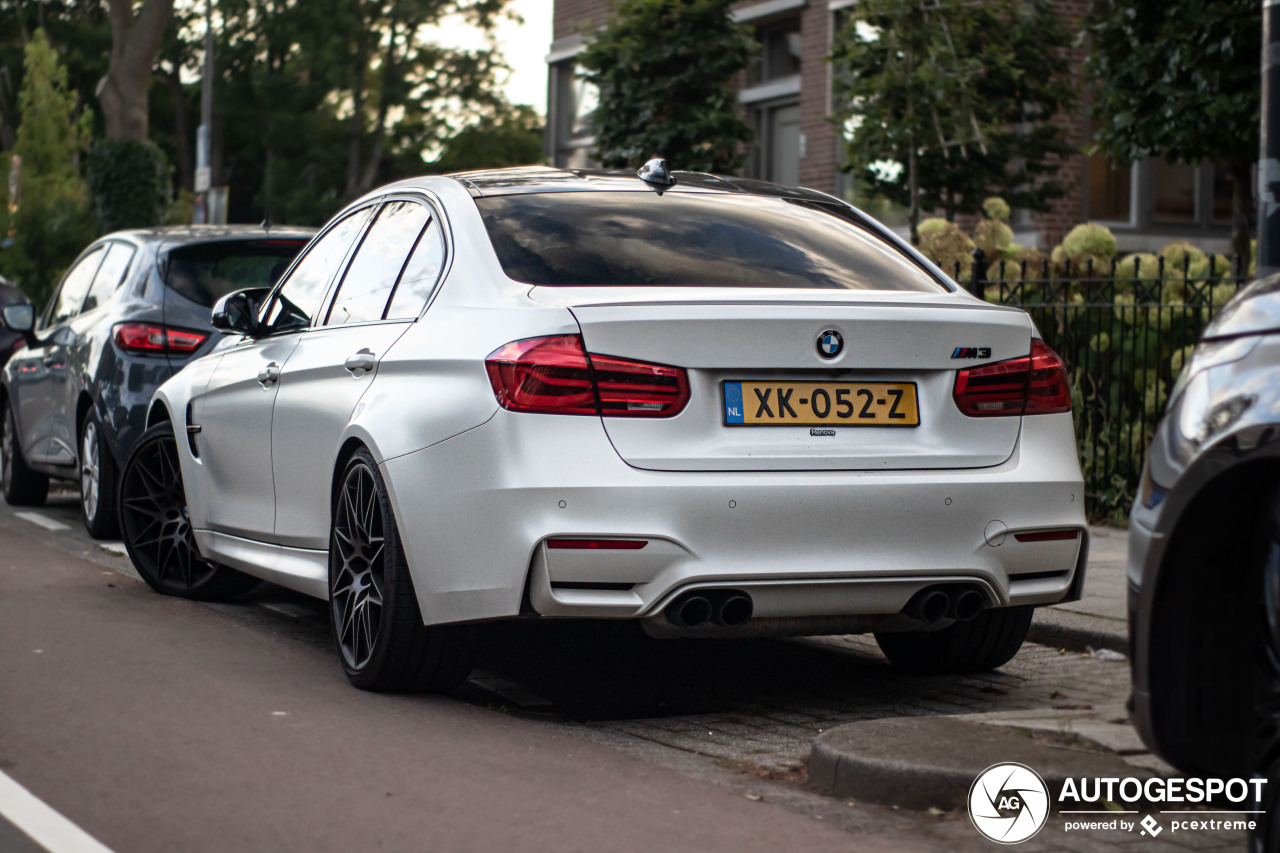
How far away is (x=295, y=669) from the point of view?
6.41 metres

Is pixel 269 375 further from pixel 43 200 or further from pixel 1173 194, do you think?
pixel 43 200

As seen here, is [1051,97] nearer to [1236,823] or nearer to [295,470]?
[295,470]

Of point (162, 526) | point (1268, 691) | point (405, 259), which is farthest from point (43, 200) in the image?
point (1268, 691)

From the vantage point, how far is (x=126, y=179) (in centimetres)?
2455

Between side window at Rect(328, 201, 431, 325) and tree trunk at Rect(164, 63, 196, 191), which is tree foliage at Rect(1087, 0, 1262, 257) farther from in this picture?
tree trunk at Rect(164, 63, 196, 191)

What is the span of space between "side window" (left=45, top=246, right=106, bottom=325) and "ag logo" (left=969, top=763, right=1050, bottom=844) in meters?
7.84

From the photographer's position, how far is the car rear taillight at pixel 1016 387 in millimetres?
5391

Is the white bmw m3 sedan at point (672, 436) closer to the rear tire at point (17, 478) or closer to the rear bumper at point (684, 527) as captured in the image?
the rear bumper at point (684, 527)

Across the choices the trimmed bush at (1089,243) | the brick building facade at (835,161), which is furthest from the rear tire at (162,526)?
the brick building facade at (835,161)

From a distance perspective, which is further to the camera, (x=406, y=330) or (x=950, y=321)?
(x=406, y=330)

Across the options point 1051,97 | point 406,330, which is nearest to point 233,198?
point 1051,97

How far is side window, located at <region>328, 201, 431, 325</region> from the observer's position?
6.27 m

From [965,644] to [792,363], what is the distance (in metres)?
1.59

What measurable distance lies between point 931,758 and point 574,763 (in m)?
0.97
